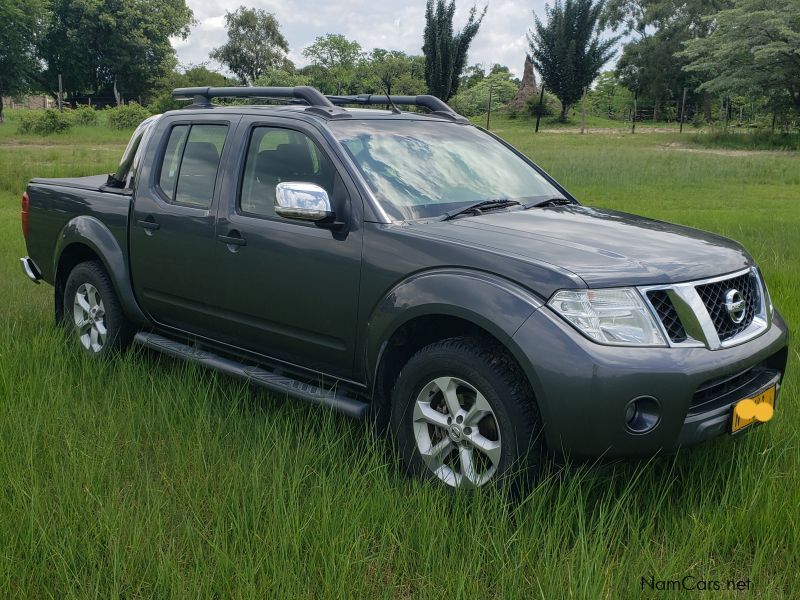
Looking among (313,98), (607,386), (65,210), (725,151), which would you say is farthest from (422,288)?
(725,151)

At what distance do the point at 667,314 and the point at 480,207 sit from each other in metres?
1.22

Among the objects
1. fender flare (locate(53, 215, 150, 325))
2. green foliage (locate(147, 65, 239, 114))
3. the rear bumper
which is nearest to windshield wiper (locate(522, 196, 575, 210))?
fender flare (locate(53, 215, 150, 325))

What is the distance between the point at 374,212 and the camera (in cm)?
384

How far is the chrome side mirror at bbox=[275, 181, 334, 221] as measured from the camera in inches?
149

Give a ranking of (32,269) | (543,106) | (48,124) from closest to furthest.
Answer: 1. (32,269)
2. (48,124)
3. (543,106)

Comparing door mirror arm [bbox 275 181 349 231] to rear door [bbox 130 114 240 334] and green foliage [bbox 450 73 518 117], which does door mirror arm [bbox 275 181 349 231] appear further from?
green foliage [bbox 450 73 518 117]

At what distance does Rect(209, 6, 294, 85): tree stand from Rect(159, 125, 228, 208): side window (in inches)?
3305

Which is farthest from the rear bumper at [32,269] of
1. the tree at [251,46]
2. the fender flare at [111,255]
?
the tree at [251,46]

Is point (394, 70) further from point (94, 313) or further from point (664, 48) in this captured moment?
point (94, 313)

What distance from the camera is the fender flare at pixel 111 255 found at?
5145mm

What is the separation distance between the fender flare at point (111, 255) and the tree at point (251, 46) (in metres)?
83.6

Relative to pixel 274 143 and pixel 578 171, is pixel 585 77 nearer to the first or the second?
pixel 578 171

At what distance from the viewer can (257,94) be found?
15.9ft

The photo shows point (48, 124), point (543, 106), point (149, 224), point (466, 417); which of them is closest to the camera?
point (466, 417)
